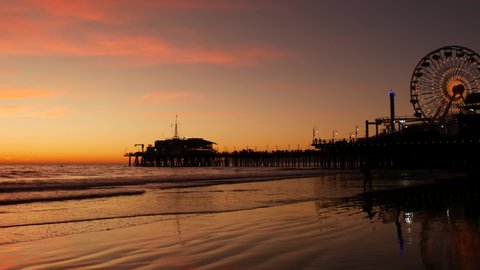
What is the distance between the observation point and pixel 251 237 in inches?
445

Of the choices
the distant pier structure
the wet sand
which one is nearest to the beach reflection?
the wet sand

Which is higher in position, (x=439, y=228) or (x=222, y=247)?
(x=439, y=228)

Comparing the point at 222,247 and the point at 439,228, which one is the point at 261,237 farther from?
the point at 439,228

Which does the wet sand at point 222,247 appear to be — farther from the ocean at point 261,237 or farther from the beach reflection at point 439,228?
the beach reflection at point 439,228

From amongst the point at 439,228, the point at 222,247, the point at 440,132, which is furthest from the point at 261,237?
the point at 440,132

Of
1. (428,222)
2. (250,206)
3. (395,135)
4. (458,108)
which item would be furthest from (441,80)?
(428,222)

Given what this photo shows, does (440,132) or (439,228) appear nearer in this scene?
(439,228)

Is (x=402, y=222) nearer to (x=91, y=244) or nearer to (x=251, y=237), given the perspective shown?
(x=251, y=237)

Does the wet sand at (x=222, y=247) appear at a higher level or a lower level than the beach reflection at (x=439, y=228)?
lower

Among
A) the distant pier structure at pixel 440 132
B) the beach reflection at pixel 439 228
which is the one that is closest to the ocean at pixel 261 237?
the beach reflection at pixel 439 228

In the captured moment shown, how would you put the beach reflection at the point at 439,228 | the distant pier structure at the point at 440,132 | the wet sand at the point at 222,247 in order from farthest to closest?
the distant pier structure at the point at 440,132 < the wet sand at the point at 222,247 < the beach reflection at the point at 439,228

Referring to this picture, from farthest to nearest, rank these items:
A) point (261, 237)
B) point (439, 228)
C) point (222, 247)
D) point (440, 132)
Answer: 1. point (440, 132)
2. point (439, 228)
3. point (261, 237)
4. point (222, 247)

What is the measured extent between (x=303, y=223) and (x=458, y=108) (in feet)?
226

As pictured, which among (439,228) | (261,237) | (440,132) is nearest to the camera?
(261,237)
